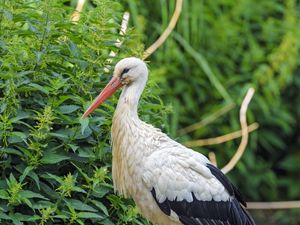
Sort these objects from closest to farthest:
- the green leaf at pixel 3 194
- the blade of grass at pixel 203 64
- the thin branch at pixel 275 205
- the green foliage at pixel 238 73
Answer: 1. the green leaf at pixel 3 194
2. the thin branch at pixel 275 205
3. the blade of grass at pixel 203 64
4. the green foliage at pixel 238 73

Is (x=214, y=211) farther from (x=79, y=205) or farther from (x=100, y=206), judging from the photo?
(x=79, y=205)

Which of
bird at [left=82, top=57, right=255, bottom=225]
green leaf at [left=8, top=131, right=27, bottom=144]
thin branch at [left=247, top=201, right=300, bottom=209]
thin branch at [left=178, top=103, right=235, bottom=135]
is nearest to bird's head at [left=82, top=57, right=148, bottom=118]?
bird at [left=82, top=57, right=255, bottom=225]

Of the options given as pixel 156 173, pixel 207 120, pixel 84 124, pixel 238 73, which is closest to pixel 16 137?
pixel 84 124

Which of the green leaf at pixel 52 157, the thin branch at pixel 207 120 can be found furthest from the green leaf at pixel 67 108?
the thin branch at pixel 207 120

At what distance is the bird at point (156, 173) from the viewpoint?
532cm

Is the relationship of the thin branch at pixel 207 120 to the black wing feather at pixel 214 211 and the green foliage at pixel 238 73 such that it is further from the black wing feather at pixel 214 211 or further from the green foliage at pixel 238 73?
the black wing feather at pixel 214 211

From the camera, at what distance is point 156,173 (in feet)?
17.4

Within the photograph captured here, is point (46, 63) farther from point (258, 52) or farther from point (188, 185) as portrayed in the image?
point (258, 52)

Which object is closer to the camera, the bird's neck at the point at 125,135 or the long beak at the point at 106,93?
the long beak at the point at 106,93

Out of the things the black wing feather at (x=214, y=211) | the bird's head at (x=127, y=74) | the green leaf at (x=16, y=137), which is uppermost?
the bird's head at (x=127, y=74)

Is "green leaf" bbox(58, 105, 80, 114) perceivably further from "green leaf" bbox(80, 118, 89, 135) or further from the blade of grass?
the blade of grass

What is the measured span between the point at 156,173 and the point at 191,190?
235 millimetres

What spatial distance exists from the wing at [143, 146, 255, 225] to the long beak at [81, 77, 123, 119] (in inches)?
15.8

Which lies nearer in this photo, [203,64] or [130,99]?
[130,99]
